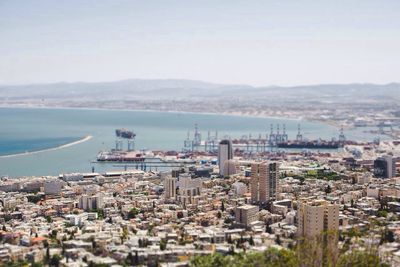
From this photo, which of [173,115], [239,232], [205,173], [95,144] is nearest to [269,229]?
[239,232]

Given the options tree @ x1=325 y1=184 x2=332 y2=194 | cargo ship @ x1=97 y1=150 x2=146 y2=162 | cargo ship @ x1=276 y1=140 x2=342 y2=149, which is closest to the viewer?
tree @ x1=325 y1=184 x2=332 y2=194

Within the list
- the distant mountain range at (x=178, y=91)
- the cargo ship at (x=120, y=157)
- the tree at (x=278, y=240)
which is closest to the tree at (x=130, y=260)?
the tree at (x=278, y=240)

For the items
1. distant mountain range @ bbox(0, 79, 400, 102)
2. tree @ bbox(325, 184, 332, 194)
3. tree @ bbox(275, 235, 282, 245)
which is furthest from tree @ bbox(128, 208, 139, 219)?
distant mountain range @ bbox(0, 79, 400, 102)

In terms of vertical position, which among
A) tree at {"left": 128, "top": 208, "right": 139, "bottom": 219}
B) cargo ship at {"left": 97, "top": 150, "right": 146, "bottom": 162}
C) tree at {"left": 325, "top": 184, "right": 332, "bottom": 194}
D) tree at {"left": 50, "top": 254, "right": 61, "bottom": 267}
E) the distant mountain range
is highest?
the distant mountain range

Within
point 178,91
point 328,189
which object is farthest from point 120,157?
point 178,91

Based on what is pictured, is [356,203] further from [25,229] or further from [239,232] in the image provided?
[25,229]

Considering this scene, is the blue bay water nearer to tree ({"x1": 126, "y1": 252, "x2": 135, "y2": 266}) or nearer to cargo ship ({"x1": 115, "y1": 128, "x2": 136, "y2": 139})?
cargo ship ({"x1": 115, "y1": 128, "x2": 136, "y2": 139})
